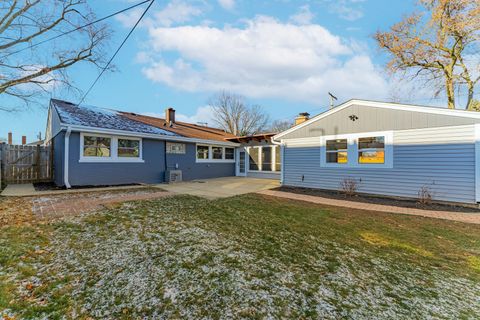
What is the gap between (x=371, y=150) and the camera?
28.7ft

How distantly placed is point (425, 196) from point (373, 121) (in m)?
3.18

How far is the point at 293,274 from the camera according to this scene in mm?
2828

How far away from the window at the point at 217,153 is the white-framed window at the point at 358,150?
719cm

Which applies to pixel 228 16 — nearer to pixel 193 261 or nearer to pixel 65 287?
pixel 193 261

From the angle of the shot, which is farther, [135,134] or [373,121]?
[135,134]

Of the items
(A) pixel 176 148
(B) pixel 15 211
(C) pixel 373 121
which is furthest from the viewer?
(A) pixel 176 148

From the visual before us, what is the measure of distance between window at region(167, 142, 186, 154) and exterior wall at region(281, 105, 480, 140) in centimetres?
636

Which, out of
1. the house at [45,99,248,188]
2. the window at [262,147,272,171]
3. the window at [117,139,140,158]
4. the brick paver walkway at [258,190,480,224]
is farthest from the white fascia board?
the brick paver walkway at [258,190,480,224]

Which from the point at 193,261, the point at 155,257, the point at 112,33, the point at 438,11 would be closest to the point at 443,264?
the point at 193,261

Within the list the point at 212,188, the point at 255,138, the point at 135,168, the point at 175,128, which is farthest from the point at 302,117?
the point at 135,168

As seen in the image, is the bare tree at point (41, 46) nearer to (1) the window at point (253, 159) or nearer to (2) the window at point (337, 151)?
(1) the window at point (253, 159)

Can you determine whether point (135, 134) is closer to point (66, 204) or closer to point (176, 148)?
point (176, 148)

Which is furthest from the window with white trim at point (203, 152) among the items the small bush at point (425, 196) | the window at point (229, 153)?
the small bush at point (425, 196)

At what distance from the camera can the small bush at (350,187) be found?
8.93 meters
